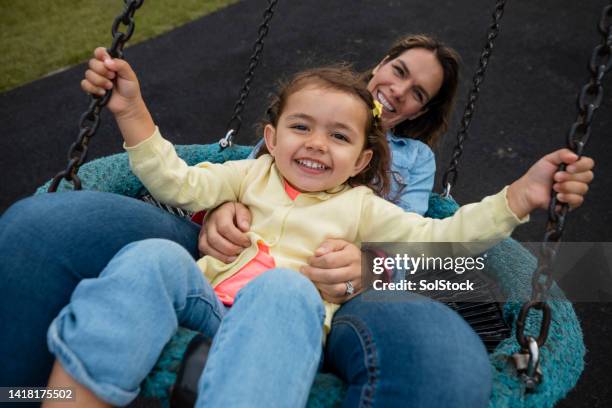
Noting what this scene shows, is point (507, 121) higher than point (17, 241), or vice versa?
point (507, 121)

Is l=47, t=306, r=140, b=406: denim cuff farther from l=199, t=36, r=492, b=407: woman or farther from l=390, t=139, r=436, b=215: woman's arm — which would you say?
l=390, t=139, r=436, b=215: woman's arm

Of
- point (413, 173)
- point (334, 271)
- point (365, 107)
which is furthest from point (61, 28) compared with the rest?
point (334, 271)

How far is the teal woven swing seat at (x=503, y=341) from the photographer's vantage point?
756mm

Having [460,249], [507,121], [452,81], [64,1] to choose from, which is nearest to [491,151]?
[507,121]

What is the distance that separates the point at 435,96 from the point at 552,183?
26.8 inches

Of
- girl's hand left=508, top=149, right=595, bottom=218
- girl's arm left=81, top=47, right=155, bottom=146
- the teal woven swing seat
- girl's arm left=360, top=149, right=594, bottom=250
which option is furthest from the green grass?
girl's hand left=508, top=149, right=595, bottom=218

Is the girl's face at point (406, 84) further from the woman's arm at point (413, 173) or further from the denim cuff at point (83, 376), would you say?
the denim cuff at point (83, 376)

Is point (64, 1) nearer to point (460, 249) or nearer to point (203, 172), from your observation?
point (203, 172)

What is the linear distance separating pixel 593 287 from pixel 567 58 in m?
1.73

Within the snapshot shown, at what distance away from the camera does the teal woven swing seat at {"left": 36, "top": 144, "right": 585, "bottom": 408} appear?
0.76 metres

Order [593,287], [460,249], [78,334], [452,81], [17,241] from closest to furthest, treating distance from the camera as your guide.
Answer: [78,334] < [17,241] < [460,249] < [452,81] < [593,287]

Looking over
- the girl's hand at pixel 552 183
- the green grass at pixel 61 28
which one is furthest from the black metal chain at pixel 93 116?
the green grass at pixel 61 28

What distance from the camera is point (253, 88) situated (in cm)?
297

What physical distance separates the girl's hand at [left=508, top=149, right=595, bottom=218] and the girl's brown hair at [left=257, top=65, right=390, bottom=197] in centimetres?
31
